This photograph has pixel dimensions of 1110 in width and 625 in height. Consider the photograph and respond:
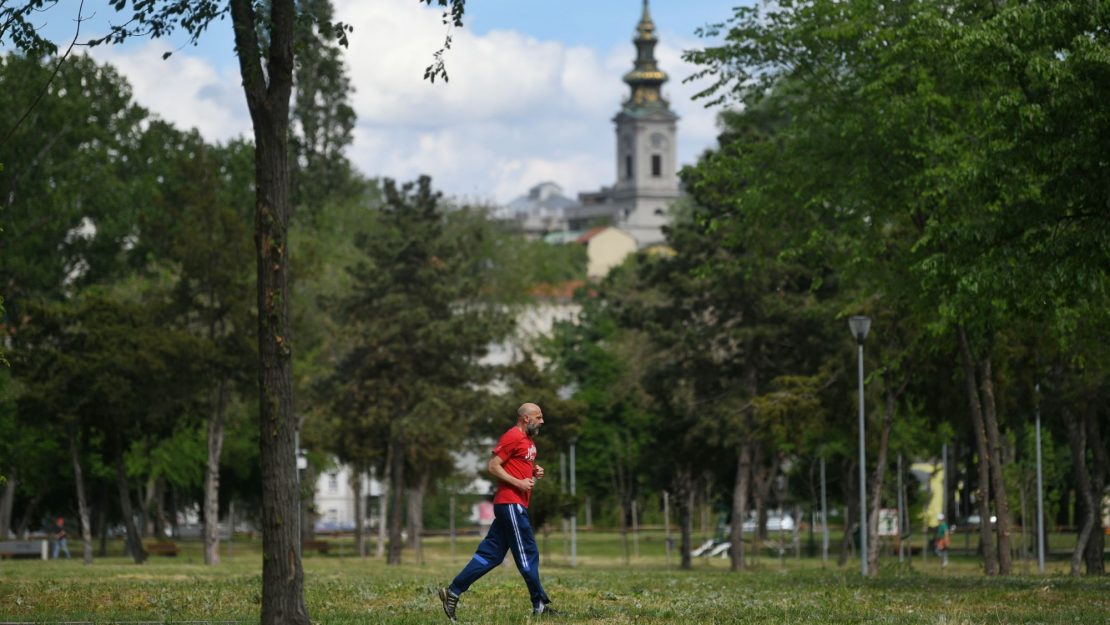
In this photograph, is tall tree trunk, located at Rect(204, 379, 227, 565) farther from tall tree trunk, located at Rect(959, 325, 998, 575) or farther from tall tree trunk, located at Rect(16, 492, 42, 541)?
tall tree trunk, located at Rect(959, 325, 998, 575)

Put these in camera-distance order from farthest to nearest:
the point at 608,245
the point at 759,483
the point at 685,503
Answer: the point at 608,245 < the point at 685,503 < the point at 759,483

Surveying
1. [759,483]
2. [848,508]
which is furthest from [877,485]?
[848,508]

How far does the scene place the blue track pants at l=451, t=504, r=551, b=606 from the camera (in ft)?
48.2

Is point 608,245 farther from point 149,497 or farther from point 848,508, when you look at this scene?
point 848,508

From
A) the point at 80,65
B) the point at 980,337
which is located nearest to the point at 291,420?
→ the point at 980,337

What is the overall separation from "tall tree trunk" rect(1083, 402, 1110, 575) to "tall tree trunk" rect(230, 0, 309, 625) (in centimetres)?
2499

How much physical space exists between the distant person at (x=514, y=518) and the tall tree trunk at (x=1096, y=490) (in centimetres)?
2181

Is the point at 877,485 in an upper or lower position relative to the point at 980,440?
lower

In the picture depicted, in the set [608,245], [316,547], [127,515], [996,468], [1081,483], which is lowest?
[316,547]

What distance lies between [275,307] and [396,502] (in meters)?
40.9

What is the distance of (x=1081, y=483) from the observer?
1362 inches

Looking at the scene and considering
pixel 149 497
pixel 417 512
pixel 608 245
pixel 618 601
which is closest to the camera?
pixel 618 601

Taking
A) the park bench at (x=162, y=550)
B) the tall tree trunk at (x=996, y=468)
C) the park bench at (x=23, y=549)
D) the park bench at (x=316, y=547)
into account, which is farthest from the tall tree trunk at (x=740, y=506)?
the park bench at (x=316, y=547)

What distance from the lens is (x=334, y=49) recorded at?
82125 millimetres
